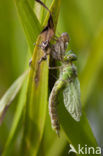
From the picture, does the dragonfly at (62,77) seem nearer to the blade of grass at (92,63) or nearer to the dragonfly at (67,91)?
the dragonfly at (67,91)

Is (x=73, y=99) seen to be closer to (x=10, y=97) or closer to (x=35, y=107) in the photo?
(x=35, y=107)

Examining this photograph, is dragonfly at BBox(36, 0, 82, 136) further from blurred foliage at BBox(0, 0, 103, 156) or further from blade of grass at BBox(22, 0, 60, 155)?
blurred foliage at BBox(0, 0, 103, 156)

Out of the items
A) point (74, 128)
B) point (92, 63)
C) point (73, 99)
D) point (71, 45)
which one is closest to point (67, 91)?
point (73, 99)

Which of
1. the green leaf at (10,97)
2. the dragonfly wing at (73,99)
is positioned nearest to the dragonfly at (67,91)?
the dragonfly wing at (73,99)

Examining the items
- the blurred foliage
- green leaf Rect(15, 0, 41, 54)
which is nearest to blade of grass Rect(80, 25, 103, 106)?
the blurred foliage

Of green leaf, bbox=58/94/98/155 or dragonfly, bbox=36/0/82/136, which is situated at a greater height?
dragonfly, bbox=36/0/82/136

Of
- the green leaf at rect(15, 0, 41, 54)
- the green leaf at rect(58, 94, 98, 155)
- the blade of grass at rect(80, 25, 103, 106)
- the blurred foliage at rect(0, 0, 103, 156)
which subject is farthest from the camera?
the blurred foliage at rect(0, 0, 103, 156)

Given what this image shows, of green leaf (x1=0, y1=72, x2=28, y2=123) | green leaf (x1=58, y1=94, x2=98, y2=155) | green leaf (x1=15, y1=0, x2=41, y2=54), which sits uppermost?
green leaf (x1=15, y1=0, x2=41, y2=54)
